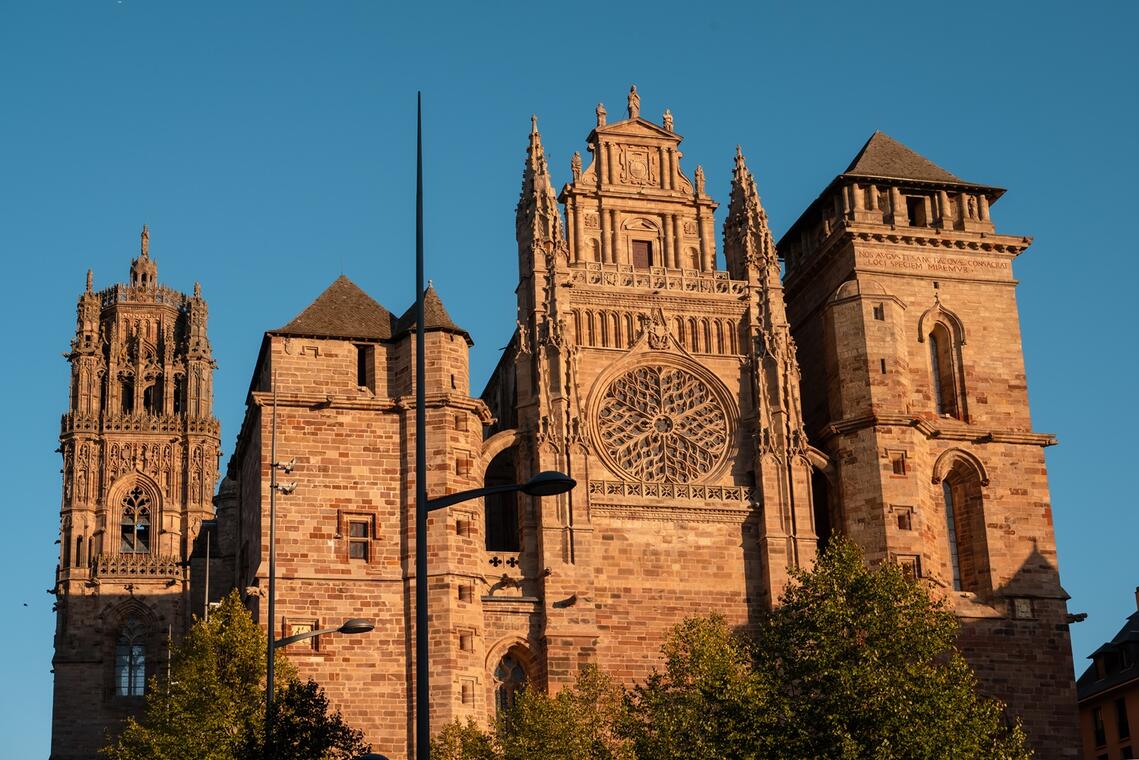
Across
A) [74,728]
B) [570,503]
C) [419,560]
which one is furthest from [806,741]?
[74,728]

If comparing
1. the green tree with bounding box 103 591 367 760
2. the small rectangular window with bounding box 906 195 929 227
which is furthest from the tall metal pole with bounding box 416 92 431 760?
the small rectangular window with bounding box 906 195 929 227

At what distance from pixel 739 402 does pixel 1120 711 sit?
20509mm

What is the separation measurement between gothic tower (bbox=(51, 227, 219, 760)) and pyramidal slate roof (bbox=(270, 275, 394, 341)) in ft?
72.2

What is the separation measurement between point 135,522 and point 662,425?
31454mm

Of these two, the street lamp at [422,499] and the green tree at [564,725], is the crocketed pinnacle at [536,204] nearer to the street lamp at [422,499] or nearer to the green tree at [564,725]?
→ the green tree at [564,725]

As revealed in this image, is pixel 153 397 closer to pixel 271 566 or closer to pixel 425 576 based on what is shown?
pixel 271 566

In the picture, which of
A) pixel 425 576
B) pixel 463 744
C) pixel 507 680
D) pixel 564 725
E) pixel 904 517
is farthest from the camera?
pixel 904 517

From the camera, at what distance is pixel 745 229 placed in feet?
200

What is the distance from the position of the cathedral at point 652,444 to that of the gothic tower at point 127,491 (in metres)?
10.4

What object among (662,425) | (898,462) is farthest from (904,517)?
(662,425)

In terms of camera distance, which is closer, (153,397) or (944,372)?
(944,372)

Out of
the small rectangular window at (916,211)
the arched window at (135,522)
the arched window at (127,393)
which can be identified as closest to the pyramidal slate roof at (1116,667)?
the small rectangular window at (916,211)

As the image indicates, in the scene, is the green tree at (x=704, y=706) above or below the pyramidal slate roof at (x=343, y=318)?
below

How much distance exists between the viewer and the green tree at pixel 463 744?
152 ft
